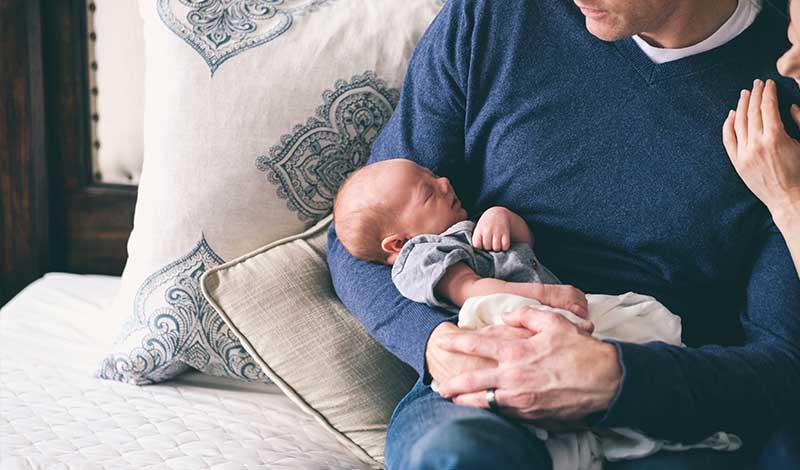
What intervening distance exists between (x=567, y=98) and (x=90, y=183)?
4.26 ft

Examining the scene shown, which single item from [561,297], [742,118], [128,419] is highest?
[742,118]

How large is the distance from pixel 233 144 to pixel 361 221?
32 centimetres

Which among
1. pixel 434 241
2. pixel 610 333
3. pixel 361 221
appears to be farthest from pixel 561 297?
pixel 361 221

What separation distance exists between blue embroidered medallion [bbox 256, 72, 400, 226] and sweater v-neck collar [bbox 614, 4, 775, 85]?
47 cm

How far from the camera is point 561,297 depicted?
4.13ft

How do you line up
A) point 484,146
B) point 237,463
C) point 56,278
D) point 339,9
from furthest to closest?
point 56,278
point 339,9
point 484,146
point 237,463

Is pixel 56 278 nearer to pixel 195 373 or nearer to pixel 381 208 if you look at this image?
pixel 195 373

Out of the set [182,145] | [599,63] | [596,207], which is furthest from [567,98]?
[182,145]

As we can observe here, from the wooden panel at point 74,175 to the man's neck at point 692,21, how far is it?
4.43ft

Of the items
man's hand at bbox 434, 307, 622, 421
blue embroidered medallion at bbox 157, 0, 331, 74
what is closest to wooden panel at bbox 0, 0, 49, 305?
blue embroidered medallion at bbox 157, 0, 331, 74

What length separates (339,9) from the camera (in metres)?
1.66

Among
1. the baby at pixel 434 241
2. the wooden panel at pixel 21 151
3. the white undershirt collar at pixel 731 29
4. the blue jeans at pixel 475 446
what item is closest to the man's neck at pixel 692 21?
the white undershirt collar at pixel 731 29

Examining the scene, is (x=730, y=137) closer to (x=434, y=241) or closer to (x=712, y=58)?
(x=712, y=58)

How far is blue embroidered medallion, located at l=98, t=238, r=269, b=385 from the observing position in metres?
1.58
